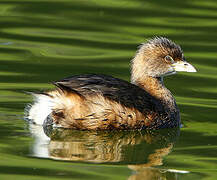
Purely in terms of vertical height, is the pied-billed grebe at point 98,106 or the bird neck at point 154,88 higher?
the bird neck at point 154,88

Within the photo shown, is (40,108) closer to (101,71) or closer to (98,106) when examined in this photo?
(98,106)

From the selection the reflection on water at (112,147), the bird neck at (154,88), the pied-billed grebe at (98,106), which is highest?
the bird neck at (154,88)

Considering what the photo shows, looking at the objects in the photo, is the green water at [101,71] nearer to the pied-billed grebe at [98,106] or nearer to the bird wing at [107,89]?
the pied-billed grebe at [98,106]

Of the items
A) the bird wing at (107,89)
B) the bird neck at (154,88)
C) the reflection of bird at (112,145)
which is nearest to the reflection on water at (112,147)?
the reflection of bird at (112,145)

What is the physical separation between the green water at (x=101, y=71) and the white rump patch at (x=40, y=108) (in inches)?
5.4

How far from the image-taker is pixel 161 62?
9.98 m

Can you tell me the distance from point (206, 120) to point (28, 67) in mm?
3025

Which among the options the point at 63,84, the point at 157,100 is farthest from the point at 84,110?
the point at 157,100

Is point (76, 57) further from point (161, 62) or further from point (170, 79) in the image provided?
point (161, 62)

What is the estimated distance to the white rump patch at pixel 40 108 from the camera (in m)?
9.04

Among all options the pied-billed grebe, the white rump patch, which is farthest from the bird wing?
the white rump patch

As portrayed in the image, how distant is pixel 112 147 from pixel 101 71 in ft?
11.0

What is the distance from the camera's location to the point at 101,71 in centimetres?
1173

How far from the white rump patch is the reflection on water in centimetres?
10
